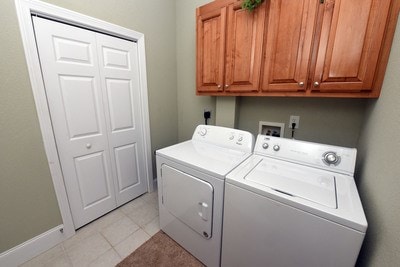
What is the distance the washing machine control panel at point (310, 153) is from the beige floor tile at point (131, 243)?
1.41m

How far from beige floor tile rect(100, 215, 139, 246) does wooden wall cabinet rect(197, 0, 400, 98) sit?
1757 mm

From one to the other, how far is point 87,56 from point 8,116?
78 centimetres

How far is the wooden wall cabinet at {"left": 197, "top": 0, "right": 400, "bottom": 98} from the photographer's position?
96 cm

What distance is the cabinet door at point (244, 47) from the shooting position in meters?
1.34

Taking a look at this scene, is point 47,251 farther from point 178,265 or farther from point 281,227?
point 281,227

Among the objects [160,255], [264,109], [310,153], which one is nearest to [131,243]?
[160,255]

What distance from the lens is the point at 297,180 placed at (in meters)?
1.02

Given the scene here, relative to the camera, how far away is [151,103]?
2.15 m

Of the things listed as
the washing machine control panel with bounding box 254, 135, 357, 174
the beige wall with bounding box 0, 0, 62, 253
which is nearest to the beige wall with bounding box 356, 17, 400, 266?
the washing machine control panel with bounding box 254, 135, 357, 174

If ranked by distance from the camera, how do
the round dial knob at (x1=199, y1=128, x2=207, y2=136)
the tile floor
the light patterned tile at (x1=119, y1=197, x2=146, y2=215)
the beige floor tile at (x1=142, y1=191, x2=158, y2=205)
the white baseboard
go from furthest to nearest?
the beige floor tile at (x1=142, y1=191, x2=158, y2=205) → the light patterned tile at (x1=119, y1=197, x2=146, y2=215) → the round dial knob at (x1=199, y1=128, x2=207, y2=136) → the tile floor → the white baseboard

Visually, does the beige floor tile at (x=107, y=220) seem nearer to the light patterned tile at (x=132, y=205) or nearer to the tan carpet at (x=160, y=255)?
the light patterned tile at (x=132, y=205)

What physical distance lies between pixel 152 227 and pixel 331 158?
179cm

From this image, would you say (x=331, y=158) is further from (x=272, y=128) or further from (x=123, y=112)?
(x=123, y=112)

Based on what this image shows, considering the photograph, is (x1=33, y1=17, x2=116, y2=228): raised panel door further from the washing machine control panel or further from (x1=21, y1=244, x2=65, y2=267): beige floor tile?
the washing machine control panel
